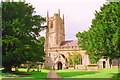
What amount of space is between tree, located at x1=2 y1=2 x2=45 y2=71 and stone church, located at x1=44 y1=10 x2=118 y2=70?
2700 centimetres

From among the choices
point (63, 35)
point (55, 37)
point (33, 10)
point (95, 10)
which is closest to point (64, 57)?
point (55, 37)

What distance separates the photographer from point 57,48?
55656mm

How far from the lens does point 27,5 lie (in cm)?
2666

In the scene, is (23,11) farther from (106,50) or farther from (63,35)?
(63,35)

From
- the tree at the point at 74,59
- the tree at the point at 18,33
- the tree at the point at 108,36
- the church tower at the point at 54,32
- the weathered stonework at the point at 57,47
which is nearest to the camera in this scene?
the tree at the point at 108,36

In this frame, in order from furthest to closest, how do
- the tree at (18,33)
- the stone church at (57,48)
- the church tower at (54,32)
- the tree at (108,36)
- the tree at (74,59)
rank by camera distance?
the church tower at (54,32), the stone church at (57,48), the tree at (74,59), the tree at (18,33), the tree at (108,36)

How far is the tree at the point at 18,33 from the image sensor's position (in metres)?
20.0

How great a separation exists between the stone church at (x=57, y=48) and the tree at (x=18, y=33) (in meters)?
27.0

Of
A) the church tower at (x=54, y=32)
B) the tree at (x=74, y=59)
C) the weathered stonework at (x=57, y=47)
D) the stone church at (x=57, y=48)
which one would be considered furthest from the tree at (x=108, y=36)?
the church tower at (x=54, y=32)

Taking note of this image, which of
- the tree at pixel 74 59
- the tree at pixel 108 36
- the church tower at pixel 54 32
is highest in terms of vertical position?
the church tower at pixel 54 32

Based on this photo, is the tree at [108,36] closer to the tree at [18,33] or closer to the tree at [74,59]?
the tree at [18,33]

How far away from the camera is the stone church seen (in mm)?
51156

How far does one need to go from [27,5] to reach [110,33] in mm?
17010

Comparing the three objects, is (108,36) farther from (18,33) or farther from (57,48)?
(57,48)
